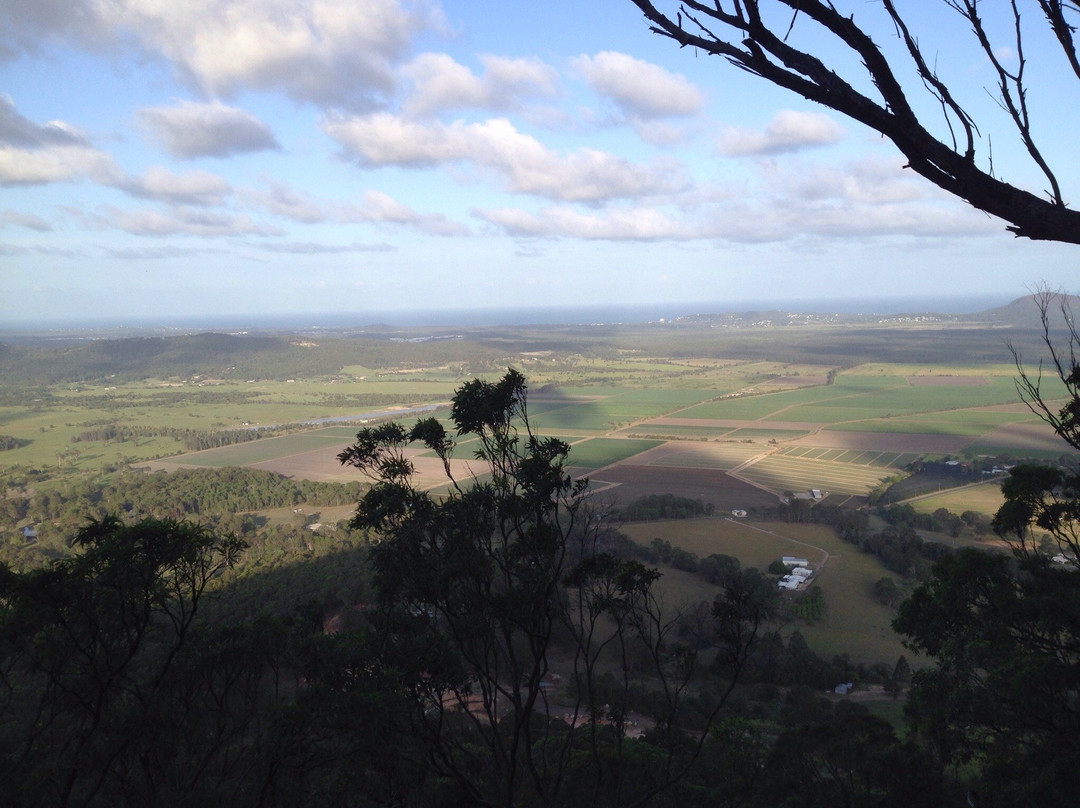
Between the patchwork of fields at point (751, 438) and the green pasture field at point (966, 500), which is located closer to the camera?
the green pasture field at point (966, 500)

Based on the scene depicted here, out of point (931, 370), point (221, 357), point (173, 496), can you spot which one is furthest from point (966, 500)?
point (221, 357)

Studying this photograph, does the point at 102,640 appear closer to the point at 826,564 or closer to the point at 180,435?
the point at 826,564

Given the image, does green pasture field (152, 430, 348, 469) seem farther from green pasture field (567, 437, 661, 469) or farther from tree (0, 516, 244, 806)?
tree (0, 516, 244, 806)

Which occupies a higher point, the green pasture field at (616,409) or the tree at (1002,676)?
the tree at (1002,676)

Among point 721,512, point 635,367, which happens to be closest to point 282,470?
point 721,512

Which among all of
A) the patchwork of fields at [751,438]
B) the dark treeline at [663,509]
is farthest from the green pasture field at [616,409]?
the dark treeline at [663,509]

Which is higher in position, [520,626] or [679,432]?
[520,626]

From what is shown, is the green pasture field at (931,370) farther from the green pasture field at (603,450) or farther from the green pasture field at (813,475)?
the green pasture field at (813,475)

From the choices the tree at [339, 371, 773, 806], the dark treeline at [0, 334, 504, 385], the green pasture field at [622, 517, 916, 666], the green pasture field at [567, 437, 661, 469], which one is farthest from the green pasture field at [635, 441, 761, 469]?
the dark treeline at [0, 334, 504, 385]
